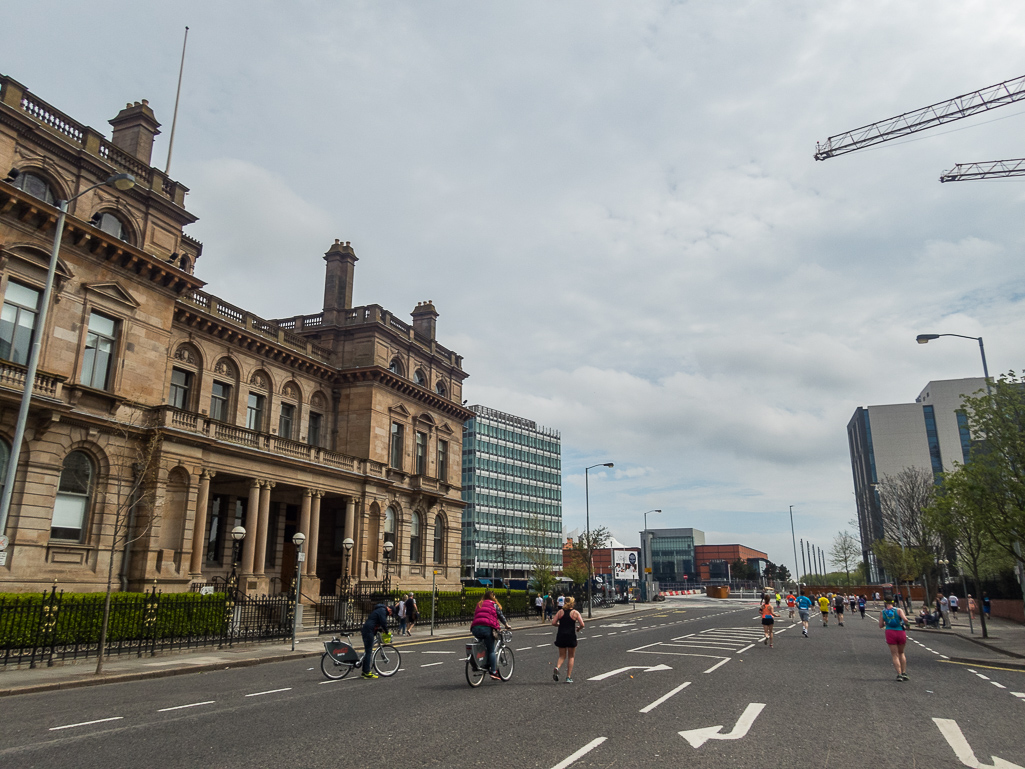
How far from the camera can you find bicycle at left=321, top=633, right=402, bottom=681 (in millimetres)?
14758

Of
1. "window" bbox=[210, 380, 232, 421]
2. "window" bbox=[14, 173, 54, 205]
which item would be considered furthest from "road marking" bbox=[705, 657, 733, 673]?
"window" bbox=[14, 173, 54, 205]

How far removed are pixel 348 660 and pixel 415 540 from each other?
28660 mm

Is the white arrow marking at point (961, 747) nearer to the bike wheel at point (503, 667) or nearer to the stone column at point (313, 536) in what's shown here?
the bike wheel at point (503, 667)

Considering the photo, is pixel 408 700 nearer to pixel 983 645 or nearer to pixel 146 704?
pixel 146 704

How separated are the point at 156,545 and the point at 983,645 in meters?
32.2

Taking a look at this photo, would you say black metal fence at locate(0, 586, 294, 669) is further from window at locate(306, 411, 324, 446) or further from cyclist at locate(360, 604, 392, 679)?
window at locate(306, 411, 324, 446)

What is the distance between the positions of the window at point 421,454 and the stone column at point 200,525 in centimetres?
1777

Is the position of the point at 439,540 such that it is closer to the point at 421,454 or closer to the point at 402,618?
the point at 421,454

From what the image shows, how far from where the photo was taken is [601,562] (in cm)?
15400

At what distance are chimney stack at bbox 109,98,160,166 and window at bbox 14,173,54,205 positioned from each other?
5.40m

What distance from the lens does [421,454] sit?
45156 millimetres

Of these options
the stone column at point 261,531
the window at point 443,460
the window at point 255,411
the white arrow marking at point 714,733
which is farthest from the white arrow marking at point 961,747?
the window at point 443,460

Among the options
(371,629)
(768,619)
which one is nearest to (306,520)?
(371,629)

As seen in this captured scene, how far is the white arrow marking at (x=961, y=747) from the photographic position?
751 centimetres
